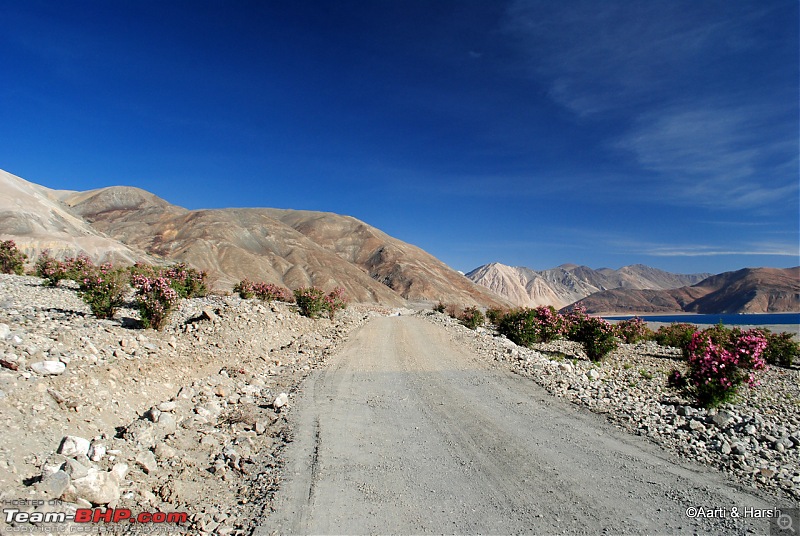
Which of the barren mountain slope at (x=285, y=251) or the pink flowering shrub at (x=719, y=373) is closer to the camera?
the pink flowering shrub at (x=719, y=373)

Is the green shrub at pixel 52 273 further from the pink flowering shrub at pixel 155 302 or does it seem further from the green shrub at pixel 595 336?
the green shrub at pixel 595 336

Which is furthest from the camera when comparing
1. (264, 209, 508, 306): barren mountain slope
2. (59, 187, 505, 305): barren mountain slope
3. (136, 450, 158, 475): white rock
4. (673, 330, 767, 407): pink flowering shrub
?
(264, 209, 508, 306): barren mountain slope

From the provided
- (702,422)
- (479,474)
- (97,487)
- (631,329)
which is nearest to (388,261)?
(631,329)

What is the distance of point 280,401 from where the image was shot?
8742 millimetres

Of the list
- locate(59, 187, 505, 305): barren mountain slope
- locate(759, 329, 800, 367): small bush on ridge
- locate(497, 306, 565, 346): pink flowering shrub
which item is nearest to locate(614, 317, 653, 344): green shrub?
locate(759, 329, 800, 367): small bush on ridge

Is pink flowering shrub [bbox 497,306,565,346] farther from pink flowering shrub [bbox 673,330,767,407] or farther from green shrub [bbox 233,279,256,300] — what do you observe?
green shrub [bbox 233,279,256,300]

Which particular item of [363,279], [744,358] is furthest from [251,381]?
[363,279]

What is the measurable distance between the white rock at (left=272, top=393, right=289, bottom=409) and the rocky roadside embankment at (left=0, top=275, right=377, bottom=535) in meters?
0.04

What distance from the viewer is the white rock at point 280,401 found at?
862cm

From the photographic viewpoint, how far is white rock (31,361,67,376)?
6.44 metres

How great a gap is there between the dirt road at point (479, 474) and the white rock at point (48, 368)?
4079 millimetres

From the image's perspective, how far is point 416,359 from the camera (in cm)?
1491

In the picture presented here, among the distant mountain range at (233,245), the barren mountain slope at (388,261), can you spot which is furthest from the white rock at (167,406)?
the barren mountain slope at (388,261)

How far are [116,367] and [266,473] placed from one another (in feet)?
14.5
